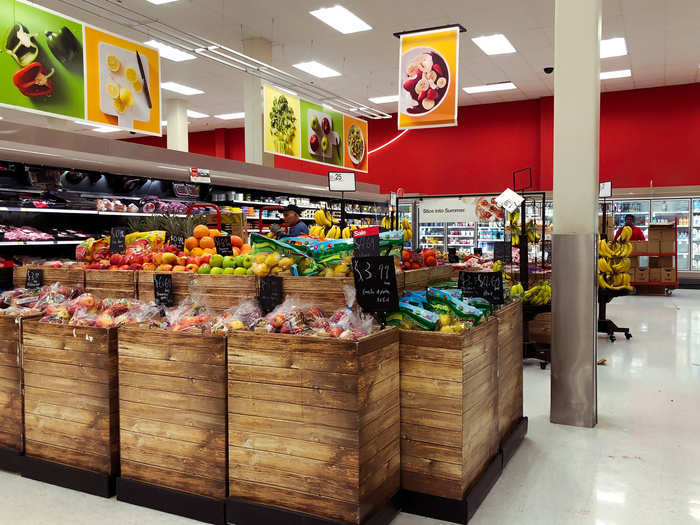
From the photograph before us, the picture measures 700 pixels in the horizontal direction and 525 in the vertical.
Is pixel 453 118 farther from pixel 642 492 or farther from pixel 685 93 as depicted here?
pixel 685 93

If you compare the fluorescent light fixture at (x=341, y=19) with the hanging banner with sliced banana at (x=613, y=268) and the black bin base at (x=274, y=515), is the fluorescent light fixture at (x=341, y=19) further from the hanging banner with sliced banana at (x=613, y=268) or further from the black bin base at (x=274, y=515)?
the black bin base at (x=274, y=515)

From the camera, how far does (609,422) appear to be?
3.94 meters

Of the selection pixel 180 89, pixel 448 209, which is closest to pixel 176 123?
pixel 180 89

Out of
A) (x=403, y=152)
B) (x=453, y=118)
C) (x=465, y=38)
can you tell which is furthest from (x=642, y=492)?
(x=403, y=152)

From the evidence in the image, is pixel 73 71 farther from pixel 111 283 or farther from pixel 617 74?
pixel 617 74

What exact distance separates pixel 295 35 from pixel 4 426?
8.11 metres

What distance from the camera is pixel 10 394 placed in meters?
3.17

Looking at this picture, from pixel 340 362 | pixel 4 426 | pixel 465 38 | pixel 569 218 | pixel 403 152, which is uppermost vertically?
pixel 465 38

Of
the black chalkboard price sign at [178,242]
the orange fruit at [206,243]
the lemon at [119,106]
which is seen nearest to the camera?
the orange fruit at [206,243]

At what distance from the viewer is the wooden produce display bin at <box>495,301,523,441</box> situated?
3.27 m

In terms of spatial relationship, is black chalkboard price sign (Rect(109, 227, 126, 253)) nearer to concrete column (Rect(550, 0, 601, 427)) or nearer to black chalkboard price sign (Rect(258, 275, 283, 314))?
black chalkboard price sign (Rect(258, 275, 283, 314))

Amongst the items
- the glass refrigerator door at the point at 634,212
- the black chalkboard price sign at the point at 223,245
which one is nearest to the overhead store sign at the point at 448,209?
the glass refrigerator door at the point at 634,212

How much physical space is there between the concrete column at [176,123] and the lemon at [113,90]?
7.71m

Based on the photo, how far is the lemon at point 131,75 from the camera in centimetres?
628
